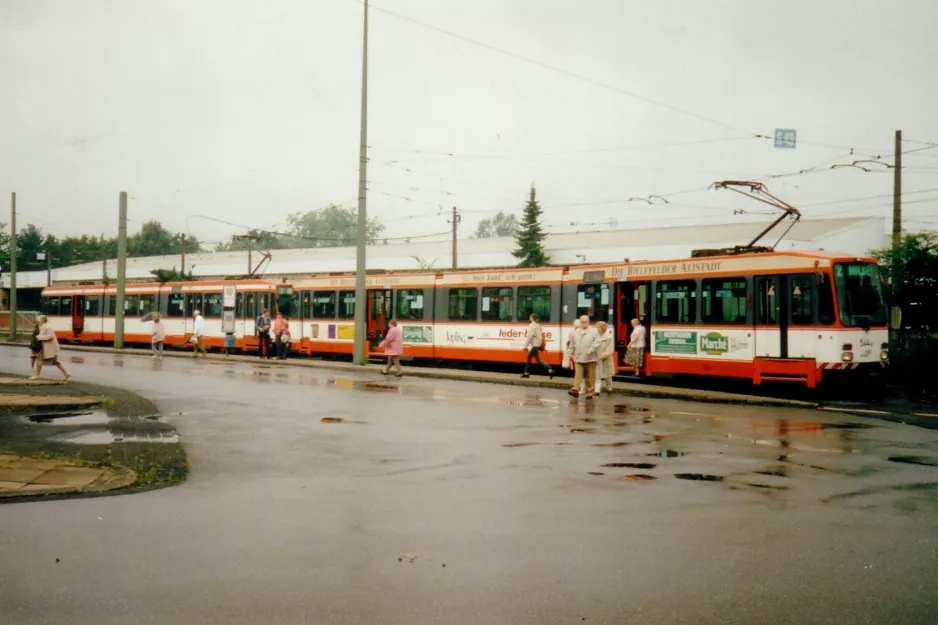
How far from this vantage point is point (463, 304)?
101 ft

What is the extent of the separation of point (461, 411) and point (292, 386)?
20.7ft

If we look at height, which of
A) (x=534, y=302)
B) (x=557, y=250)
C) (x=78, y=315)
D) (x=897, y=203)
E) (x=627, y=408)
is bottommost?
(x=627, y=408)

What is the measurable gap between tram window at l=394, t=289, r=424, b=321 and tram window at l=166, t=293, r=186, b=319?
1441 centimetres

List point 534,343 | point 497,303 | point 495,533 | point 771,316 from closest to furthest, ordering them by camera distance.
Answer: point 495,533 → point 771,316 → point 534,343 → point 497,303

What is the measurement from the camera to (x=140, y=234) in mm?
125500

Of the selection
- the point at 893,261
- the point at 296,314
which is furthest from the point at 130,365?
the point at 893,261

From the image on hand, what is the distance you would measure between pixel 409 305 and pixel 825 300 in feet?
51.3

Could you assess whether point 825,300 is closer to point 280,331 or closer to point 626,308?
point 626,308

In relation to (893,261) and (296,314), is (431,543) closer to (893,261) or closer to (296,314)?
(893,261)

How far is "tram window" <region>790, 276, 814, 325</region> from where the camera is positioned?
813 inches

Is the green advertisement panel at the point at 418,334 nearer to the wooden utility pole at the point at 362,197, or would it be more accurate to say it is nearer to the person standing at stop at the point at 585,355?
the wooden utility pole at the point at 362,197

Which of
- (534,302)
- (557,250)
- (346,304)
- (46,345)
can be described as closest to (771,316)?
(534,302)

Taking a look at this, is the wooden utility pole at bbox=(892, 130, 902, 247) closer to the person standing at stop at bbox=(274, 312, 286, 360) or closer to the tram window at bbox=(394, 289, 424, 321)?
the tram window at bbox=(394, 289, 424, 321)

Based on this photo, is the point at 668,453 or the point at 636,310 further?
the point at 636,310
